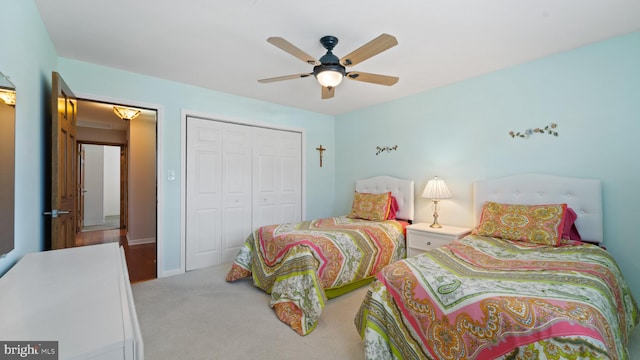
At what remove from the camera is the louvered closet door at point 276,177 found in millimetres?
4273

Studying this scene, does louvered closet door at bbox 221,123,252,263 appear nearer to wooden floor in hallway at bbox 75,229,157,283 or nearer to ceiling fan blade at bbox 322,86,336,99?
wooden floor in hallway at bbox 75,229,157,283

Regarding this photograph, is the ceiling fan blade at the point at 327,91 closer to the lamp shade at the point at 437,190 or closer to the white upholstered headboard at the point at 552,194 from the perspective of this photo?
the lamp shade at the point at 437,190

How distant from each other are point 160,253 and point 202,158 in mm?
1284

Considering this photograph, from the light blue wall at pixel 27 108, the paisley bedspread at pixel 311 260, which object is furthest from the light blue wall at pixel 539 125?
the light blue wall at pixel 27 108

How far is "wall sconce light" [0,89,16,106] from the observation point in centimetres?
123

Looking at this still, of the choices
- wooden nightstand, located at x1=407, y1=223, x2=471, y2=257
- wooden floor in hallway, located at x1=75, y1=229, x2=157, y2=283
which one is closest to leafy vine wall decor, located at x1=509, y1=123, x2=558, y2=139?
wooden nightstand, located at x1=407, y1=223, x2=471, y2=257

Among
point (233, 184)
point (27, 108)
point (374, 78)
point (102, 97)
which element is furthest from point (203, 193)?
point (374, 78)

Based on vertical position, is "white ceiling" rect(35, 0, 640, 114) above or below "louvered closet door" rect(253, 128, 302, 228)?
above

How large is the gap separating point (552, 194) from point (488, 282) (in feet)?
5.89

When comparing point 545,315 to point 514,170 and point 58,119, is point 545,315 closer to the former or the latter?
point 514,170

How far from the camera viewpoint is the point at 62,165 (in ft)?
6.94

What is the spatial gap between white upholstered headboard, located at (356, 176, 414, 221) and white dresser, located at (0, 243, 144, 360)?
3320mm

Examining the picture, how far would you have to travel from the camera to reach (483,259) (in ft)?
6.54

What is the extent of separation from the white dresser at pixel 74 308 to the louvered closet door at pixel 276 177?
287cm
